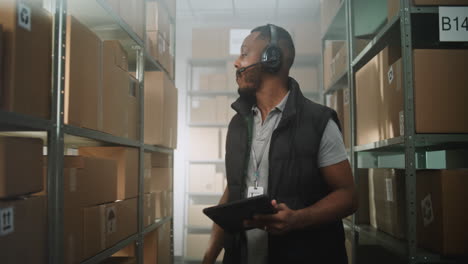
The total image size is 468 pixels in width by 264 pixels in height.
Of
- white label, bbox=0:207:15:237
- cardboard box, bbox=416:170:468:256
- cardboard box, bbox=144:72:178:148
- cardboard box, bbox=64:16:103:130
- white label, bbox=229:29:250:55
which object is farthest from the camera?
white label, bbox=229:29:250:55

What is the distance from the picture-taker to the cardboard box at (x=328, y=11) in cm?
277

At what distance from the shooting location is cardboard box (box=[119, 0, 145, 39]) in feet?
6.31

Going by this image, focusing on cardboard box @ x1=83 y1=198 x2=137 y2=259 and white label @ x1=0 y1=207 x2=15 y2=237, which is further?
cardboard box @ x1=83 y1=198 x2=137 y2=259

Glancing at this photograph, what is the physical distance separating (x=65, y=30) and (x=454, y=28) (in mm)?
1358

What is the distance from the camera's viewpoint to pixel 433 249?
1477 mm

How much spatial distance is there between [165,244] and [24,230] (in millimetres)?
1803

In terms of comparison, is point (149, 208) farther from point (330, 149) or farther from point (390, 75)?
point (390, 75)

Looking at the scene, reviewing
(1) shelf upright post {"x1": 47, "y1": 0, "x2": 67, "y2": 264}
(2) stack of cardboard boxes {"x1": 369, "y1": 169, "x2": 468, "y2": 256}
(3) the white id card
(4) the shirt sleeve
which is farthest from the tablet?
(2) stack of cardboard boxes {"x1": 369, "y1": 169, "x2": 468, "y2": 256}

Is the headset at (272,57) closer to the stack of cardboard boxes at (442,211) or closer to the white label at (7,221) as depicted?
the stack of cardboard boxes at (442,211)

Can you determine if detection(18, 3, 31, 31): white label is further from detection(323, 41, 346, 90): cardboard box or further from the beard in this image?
detection(323, 41, 346, 90): cardboard box

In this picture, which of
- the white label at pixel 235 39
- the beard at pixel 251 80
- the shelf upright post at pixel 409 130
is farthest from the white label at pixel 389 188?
the white label at pixel 235 39

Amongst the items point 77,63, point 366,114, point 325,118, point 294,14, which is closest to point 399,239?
point 366,114

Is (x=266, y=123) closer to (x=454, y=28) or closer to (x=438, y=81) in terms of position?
(x=438, y=81)

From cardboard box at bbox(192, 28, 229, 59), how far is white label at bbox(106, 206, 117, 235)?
10.4 feet
